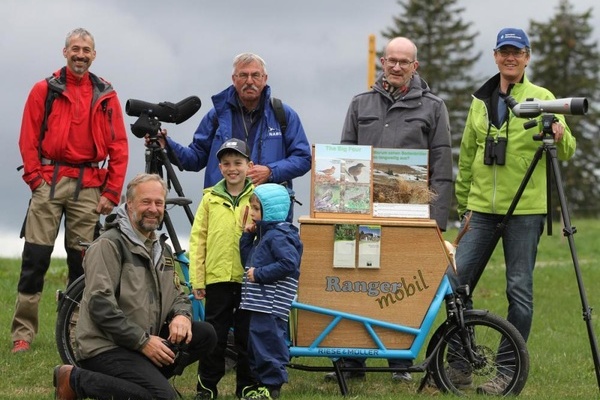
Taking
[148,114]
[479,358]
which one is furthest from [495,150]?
[148,114]

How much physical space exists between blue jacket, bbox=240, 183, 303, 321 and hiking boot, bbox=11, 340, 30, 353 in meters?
2.98

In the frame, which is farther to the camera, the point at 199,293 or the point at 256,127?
the point at 256,127

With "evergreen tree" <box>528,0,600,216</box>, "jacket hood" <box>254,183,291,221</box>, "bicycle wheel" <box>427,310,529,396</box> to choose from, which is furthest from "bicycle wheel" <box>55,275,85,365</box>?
"evergreen tree" <box>528,0,600,216</box>

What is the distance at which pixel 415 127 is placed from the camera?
864 centimetres

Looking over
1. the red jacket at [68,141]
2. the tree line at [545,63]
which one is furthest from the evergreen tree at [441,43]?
the red jacket at [68,141]

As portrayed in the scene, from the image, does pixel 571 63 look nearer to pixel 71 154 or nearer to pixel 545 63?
pixel 545 63

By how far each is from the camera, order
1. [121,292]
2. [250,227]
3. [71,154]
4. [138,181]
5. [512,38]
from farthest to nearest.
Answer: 1. [71,154]
2. [512,38]
3. [250,227]
4. [138,181]
5. [121,292]

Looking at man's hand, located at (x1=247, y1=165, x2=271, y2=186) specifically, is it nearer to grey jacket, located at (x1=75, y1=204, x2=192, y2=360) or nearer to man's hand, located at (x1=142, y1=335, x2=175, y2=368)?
grey jacket, located at (x1=75, y1=204, x2=192, y2=360)

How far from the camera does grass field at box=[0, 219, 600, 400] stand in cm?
841

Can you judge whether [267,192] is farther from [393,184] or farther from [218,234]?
[393,184]

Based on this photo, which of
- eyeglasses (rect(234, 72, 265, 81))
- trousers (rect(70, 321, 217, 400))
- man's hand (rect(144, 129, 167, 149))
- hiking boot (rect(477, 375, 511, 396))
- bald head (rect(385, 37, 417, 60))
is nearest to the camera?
trousers (rect(70, 321, 217, 400))

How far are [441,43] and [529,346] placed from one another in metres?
50.5

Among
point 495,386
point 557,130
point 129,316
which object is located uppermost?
point 557,130

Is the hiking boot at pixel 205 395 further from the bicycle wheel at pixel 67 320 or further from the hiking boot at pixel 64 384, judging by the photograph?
the bicycle wheel at pixel 67 320
